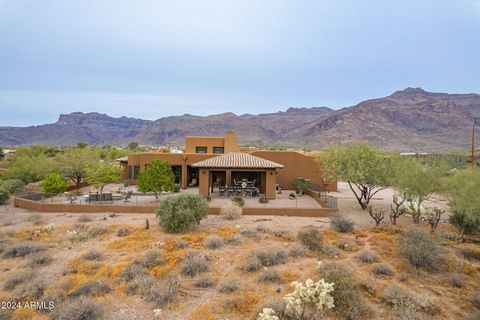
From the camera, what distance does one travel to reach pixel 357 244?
13.4 meters

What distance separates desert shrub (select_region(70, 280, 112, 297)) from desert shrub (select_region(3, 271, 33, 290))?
2.22 m

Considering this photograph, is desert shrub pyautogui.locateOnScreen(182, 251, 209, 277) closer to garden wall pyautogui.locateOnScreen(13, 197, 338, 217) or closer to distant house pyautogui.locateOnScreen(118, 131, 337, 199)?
garden wall pyautogui.locateOnScreen(13, 197, 338, 217)

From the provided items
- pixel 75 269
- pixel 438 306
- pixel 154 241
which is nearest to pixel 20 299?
pixel 75 269

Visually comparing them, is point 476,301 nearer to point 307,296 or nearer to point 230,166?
point 307,296

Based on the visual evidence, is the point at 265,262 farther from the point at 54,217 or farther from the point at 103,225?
the point at 54,217

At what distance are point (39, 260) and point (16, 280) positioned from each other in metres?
1.55

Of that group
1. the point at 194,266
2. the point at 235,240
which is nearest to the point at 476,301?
the point at 235,240

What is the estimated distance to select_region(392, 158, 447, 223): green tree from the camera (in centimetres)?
1662

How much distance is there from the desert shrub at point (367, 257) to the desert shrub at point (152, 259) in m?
7.65

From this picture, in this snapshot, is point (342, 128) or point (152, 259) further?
point (342, 128)

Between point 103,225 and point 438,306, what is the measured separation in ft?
50.4

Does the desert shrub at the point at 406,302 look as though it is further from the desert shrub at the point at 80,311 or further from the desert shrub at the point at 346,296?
the desert shrub at the point at 80,311

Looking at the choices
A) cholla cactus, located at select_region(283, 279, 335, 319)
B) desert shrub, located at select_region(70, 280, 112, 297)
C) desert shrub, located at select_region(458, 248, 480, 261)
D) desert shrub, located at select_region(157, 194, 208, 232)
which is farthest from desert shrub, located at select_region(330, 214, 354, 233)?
desert shrub, located at select_region(70, 280, 112, 297)

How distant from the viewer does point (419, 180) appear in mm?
16719
